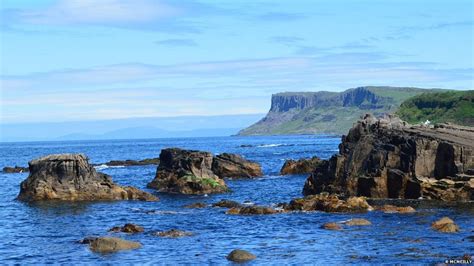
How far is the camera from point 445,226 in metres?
47.7

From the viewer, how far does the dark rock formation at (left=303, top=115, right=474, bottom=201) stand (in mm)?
65625

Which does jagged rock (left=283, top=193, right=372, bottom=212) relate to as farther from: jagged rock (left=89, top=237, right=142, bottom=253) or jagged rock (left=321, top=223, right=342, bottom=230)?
jagged rock (left=89, top=237, right=142, bottom=253)

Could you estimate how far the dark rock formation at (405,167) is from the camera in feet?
215

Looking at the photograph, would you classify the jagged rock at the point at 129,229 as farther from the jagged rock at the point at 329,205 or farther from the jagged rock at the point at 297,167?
the jagged rock at the point at 297,167

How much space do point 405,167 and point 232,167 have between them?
41.8 metres

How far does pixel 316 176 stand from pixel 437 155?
13.5m

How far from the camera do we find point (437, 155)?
6831 cm

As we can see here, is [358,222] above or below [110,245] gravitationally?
above

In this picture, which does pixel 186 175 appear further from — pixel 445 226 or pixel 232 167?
pixel 445 226

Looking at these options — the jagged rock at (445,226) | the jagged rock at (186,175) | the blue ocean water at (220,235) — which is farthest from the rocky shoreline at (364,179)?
the jagged rock at (445,226)

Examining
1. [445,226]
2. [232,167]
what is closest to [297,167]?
[232,167]

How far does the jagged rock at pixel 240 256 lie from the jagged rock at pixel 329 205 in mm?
20259

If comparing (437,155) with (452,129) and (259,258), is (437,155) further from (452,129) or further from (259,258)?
(259,258)

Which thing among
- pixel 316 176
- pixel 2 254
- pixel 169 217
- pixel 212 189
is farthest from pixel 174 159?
pixel 2 254
